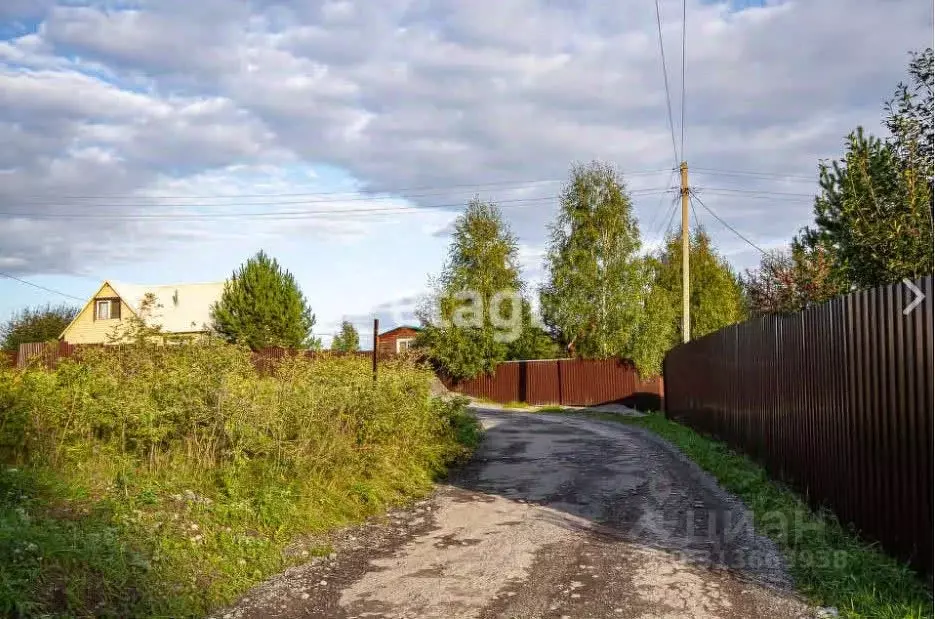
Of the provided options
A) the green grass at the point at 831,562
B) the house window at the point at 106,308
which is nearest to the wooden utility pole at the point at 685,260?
the green grass at the point at 831,562

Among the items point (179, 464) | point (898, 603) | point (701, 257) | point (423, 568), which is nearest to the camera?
point (898, 603)

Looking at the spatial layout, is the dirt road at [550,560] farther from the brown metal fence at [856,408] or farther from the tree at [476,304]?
the tree at [476,304]

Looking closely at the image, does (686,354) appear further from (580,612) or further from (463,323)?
(463,323)

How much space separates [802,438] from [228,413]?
5.80m

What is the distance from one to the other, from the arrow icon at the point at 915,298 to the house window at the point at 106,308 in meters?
47.8

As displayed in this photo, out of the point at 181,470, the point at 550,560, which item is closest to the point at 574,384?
the point at 181,470

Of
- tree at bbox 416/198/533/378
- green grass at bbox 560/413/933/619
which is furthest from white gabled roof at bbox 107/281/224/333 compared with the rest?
green grass at bbox 560/413/933/619

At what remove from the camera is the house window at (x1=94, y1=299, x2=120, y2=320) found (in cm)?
4756

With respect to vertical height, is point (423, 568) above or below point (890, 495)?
below

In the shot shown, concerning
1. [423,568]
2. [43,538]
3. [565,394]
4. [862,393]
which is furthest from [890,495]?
[565,394]

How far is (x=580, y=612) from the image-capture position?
510 centimetres

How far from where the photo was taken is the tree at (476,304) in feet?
121

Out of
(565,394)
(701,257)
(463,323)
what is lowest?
(565,394)

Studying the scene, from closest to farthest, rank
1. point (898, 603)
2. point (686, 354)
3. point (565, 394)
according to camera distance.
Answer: point (898, 603) → point (686, 354) → point (565, 394)
